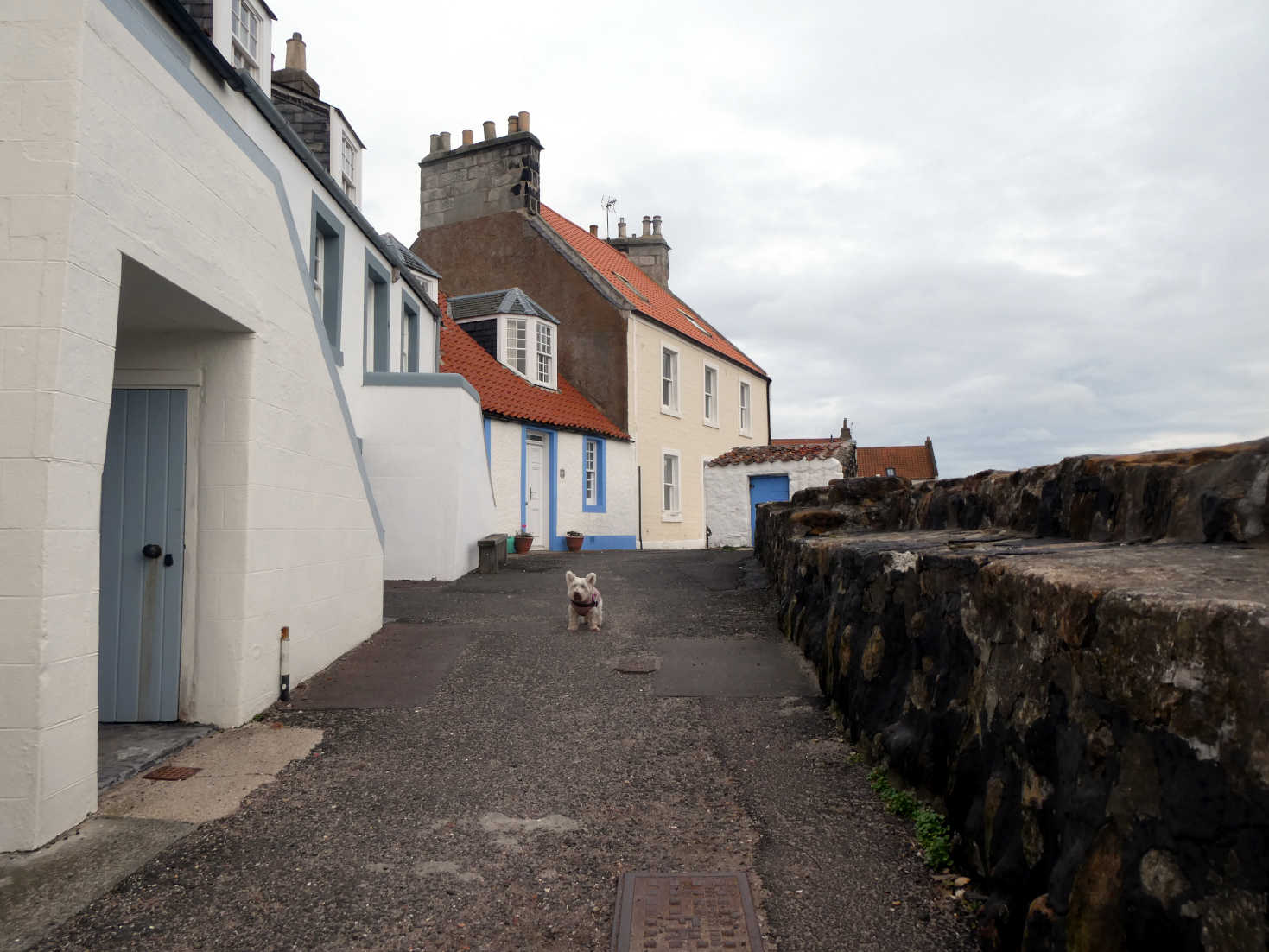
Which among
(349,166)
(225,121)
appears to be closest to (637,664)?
(225,121)

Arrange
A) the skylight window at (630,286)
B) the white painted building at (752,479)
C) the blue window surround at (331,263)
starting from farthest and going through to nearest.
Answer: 1. the skylight window at (630,286)
2. the white painted building at (752,479)
3. the blue window surround at (331,263)

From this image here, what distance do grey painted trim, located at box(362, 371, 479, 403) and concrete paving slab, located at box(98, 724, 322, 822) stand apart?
23.0ft

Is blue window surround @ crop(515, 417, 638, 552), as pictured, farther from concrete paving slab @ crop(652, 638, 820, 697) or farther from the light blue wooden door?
the light blue wooden door

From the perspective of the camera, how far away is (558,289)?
69.8 ft

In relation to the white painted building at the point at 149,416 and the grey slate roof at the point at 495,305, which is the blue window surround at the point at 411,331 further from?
the white painted building at the point at 149,416

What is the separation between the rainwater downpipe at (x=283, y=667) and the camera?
18.8 ft

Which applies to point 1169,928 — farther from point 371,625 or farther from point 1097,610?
point 371,625

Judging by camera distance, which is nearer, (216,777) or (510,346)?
(216,777)

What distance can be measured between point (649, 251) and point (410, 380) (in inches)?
765

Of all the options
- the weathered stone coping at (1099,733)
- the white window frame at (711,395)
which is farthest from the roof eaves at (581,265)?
the weathered stone coping at (1099,733)

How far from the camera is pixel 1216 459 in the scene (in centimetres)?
284

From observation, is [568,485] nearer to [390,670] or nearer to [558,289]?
[558,289]

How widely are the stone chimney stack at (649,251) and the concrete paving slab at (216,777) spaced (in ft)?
85.5

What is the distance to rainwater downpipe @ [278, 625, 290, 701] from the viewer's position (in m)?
5.72
